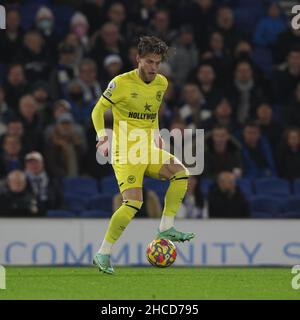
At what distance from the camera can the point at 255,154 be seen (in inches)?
672

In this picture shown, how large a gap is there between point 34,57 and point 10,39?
566mm

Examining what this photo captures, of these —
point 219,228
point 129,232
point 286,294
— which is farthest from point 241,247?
point 286,294

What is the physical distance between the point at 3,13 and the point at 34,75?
1.26 meters

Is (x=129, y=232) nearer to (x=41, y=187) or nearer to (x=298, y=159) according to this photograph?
(x=41, y=187)

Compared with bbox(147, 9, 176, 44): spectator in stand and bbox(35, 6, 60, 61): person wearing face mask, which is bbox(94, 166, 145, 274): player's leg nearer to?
bbox(35, 6, 60, 61): person wearing face mask

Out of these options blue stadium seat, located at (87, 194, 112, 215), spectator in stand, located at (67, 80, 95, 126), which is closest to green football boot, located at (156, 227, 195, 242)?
blue stadium seat, located at (87, 194, 112, 215)

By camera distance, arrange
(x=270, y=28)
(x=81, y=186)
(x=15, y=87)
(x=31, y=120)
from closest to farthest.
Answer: (x=81, y=186) < (x=31, y=120) < (x=15, y=87) < (x=270, y=28)

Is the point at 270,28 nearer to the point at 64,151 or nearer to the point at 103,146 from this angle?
the point at 64,151

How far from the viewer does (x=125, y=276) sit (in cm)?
1189

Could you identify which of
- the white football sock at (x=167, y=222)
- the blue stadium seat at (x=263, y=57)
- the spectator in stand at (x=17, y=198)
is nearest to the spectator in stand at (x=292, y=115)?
the blue stadium seat at (x=263, y=57)

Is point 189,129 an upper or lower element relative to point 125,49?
lower

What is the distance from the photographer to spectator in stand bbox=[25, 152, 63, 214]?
15.3m

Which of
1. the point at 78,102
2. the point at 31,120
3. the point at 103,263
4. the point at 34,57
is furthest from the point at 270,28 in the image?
the point at 103,263

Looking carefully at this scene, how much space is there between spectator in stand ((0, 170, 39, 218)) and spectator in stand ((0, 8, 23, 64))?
3.70 meters
